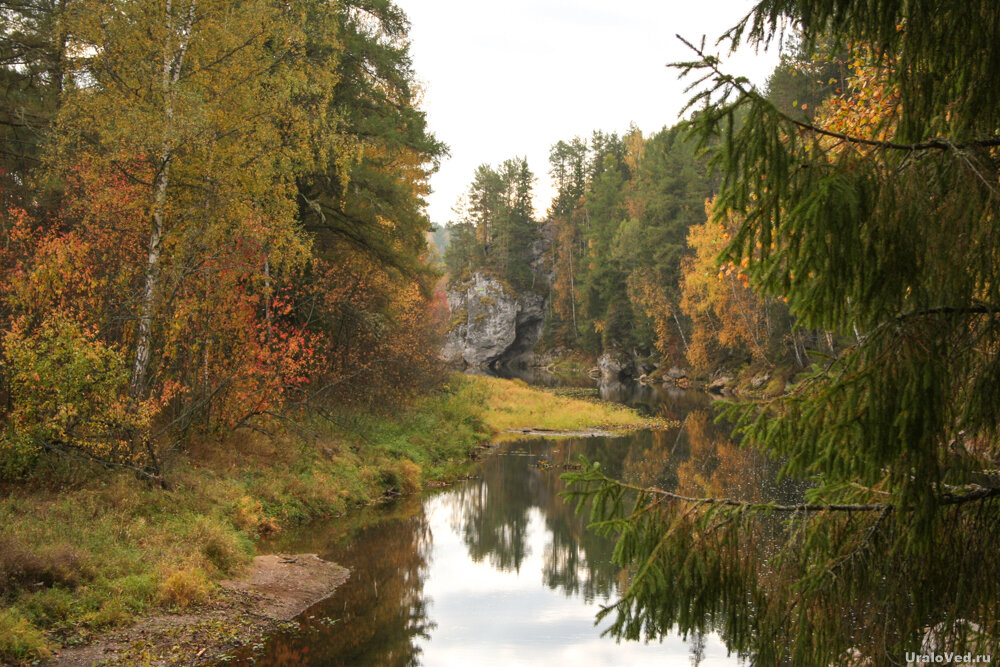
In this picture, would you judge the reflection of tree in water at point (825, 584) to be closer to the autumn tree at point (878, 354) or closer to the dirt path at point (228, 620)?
the autumn tree at point (878, 354)

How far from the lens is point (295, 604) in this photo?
33.7 ft

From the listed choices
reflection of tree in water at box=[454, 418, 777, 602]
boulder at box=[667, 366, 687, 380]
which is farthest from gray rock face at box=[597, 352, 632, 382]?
reflection of tree in water at box=[454, 418, 777, 602]

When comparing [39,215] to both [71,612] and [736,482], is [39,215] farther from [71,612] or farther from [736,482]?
[736,482]

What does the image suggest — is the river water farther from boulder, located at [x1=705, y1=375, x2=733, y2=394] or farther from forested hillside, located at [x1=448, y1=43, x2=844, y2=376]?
boulder, located at [x1=705, y1=375, x2=733, y2=394]

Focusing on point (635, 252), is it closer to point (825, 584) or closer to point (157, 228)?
point (157, 228)

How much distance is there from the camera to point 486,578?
13.7 meters

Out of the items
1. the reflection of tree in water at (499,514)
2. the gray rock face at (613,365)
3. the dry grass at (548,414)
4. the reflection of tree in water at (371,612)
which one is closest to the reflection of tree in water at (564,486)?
the reflection of tree in water at (499,514)

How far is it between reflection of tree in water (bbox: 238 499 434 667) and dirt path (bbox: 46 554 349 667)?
1.10 feet

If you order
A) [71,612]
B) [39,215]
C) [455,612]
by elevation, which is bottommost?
[455,612]

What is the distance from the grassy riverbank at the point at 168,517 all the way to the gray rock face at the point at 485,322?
5774 cm

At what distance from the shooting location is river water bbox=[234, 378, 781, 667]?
385 inches

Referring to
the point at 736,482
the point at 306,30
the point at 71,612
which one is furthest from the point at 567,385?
the point at 71,612

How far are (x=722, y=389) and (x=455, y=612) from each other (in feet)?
133

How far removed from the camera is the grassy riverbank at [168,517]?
788 cm
